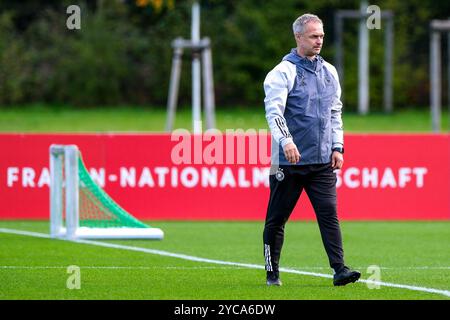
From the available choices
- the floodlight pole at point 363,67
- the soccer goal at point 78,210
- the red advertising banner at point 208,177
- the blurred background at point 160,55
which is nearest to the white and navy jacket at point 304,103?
the soccer goal at point 78,210

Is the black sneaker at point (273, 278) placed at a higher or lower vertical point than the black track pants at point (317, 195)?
lower

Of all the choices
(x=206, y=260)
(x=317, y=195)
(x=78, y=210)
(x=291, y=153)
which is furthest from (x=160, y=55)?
(x=291, y=153)

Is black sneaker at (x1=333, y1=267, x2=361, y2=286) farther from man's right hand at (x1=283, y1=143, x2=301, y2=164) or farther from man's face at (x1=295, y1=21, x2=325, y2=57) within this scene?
man's face at (x1=295, y1=21, x2=325, y2=57)

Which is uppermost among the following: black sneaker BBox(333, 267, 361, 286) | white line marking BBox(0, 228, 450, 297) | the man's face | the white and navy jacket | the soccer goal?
the man's face

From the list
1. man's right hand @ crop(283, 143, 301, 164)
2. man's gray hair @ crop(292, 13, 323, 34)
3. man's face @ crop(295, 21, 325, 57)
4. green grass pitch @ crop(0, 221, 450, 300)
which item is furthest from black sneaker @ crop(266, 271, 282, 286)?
man's gray hair @ crop(292, 13, 323, 34)

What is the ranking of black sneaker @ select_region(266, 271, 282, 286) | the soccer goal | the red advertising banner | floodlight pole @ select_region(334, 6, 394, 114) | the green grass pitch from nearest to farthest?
the green grass pitch, black sneaker @ select_region(266, 271, 282, 286), the soccer goal, the red advertising banner, floodlight pole @ select_region(334, 6, 394, 114)

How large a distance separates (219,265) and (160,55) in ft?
92.5

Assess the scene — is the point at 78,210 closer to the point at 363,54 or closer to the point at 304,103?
the point at 304,103

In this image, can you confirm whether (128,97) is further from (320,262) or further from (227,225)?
(320,262)

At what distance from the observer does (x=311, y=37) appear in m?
9.56

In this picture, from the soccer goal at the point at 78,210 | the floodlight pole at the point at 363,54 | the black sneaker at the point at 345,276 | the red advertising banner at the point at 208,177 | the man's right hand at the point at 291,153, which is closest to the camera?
the man's right hand at the point at 291,153

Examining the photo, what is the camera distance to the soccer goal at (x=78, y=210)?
14148 mm

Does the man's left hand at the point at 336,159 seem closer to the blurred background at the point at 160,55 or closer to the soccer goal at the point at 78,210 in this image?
the soccer goal at the point at 78,210

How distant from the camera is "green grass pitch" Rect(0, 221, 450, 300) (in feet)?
31.3
